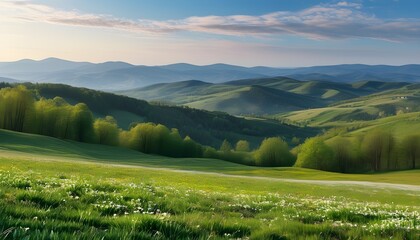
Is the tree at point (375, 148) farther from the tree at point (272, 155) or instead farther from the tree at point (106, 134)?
the tree at point (106, 134)

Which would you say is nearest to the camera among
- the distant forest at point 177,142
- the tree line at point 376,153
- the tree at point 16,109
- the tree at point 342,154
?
the tree at point 16,109

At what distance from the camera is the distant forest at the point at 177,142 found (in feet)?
387

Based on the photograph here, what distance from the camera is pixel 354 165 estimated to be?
137125 mm

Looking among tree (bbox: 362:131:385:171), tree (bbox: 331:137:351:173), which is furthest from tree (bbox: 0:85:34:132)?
tree (bbox: 362:131:385:171)

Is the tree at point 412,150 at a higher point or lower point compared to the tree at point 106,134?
higher

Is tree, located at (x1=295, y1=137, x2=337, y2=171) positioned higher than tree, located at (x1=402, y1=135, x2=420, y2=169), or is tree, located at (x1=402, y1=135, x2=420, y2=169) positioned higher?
tree, located at (x1=402, y1=135, x2=420, y2=169)

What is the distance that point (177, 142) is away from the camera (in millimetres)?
137750

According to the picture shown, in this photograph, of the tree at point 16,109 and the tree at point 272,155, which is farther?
the tree at point 272,155

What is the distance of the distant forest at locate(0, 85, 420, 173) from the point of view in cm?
11806

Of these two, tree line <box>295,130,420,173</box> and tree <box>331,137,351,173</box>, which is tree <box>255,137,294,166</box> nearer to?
tree line <box>295,130,420,173</box>

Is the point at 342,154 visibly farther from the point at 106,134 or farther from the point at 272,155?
the point at 106,134

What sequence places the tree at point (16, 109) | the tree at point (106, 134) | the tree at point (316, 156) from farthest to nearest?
1. the tree at point (106, 134)
2. the tree at point (316, 156)
3. the tree at point (16, 109)

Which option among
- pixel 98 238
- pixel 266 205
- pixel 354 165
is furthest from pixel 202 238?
pixel 354 165

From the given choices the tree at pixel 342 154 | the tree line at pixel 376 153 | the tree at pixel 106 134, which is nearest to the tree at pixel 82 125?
the tree at pixel 106 134
